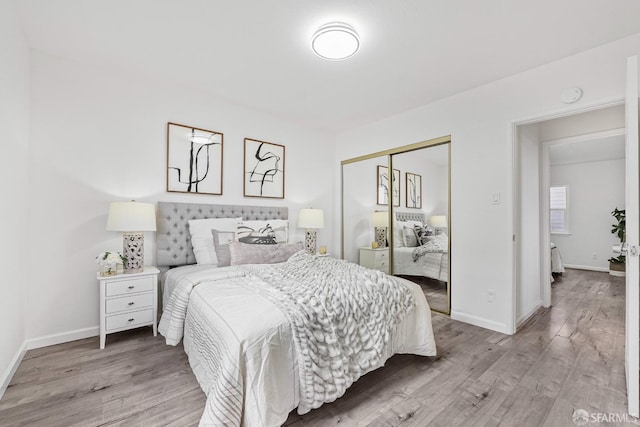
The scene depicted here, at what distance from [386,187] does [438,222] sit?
0.88m

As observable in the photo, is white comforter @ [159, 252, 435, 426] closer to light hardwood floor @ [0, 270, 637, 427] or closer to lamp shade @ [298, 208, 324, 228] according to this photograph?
light hardwood floor @ [0, 270, 637, 427]

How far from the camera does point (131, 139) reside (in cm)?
287

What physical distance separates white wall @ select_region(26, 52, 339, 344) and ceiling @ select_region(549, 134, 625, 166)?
5.76 metres

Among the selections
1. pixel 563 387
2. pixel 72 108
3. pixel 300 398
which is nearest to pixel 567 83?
pixel 563 387

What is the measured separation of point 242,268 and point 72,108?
215cm

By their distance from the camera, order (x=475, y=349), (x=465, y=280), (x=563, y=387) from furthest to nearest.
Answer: (x=465, y=280)
(x=475, y=349)
(x=563, y=387)

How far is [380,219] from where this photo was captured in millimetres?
4004

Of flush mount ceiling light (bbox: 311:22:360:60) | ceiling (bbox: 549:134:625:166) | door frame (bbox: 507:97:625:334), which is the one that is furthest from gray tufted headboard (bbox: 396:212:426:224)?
ceiling (bbox: 549:134:625:166)

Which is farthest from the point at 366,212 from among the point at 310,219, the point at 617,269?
the point at 617,269

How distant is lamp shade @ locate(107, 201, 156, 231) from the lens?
2453 millimetres

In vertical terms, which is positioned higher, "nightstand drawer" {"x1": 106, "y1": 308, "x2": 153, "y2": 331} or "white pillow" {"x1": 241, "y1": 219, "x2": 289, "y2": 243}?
"white pillow" {"x1": 241, "y1": 219, "x2": 289, "y2": 243}

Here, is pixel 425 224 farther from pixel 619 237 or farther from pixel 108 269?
pixel 619 237

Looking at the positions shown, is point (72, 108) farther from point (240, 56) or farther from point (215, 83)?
point (240, 56)

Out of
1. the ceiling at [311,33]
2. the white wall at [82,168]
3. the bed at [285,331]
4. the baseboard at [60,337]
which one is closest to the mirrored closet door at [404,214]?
the ceiling at [311,33]
